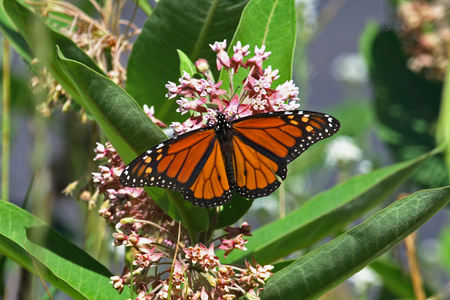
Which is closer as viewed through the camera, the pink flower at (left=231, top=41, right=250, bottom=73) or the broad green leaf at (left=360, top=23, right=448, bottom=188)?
the pink flower at (left=231, top=41, right=250, bottom=73)

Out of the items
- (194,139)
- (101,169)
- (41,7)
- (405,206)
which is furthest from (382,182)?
(41,7)

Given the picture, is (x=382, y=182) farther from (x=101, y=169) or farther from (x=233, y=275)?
(x=101, y=169)

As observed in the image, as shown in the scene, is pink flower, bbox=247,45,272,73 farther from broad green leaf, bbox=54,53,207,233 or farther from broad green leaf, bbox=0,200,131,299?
broad green leaf, bbox=0,200,131,299

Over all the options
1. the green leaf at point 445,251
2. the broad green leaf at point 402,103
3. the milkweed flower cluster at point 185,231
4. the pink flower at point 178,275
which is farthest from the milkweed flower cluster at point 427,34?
the pink flower at point 178,275

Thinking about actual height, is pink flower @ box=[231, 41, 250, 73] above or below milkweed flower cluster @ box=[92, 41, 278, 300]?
above

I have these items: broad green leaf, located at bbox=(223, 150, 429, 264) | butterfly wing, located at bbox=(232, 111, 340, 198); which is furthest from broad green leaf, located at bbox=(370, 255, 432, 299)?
butterfly wing, located at bbox=(232, 111, 340, 198)

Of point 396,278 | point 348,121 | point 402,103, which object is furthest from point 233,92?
point 348,121

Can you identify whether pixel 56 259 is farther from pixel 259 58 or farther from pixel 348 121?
pixel 348 121
